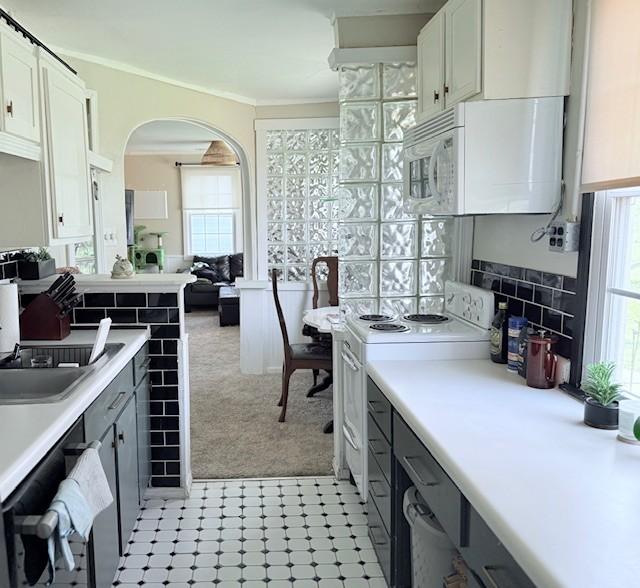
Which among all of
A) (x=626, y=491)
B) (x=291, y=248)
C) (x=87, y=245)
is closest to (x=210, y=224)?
(x=291, y=248)

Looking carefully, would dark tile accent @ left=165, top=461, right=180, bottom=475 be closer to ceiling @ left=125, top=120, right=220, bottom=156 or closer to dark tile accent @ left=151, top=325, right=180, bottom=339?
dark tile accent @ left=151, top=325, right=180, bottom=339

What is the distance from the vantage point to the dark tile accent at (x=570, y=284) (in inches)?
76.3

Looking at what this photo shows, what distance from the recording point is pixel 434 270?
2986 mm

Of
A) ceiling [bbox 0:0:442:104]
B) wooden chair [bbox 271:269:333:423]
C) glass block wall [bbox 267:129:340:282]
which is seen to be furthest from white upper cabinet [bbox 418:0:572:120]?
glass block wall [bbox 267:129:340:282]

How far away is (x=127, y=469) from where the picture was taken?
238 centimetres

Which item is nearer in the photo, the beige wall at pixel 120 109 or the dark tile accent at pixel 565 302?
the dark tile accent at pixel 565 302

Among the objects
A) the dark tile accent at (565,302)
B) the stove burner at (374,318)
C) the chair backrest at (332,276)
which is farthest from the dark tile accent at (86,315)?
the chair backrest at (332,276)

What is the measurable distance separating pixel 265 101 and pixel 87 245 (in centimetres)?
206

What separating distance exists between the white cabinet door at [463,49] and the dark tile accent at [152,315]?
160 centimetres

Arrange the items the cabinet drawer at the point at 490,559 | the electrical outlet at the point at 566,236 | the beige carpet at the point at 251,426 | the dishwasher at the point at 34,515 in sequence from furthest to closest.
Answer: the beige carpet at the point at 251,426 < the electrical outlet at the point at 566,236 < the dishwasher at the point at 34,515 < the cabinet drawer at the point at 490,559

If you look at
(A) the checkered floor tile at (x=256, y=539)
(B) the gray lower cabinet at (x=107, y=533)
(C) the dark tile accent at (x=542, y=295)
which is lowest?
(A) the checkered floor tile at (x=256, y=539)

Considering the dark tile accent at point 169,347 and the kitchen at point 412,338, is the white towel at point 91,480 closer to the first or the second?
the kitchen at point 412,338

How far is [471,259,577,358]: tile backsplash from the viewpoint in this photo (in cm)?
199

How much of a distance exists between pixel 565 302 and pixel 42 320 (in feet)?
6.99
